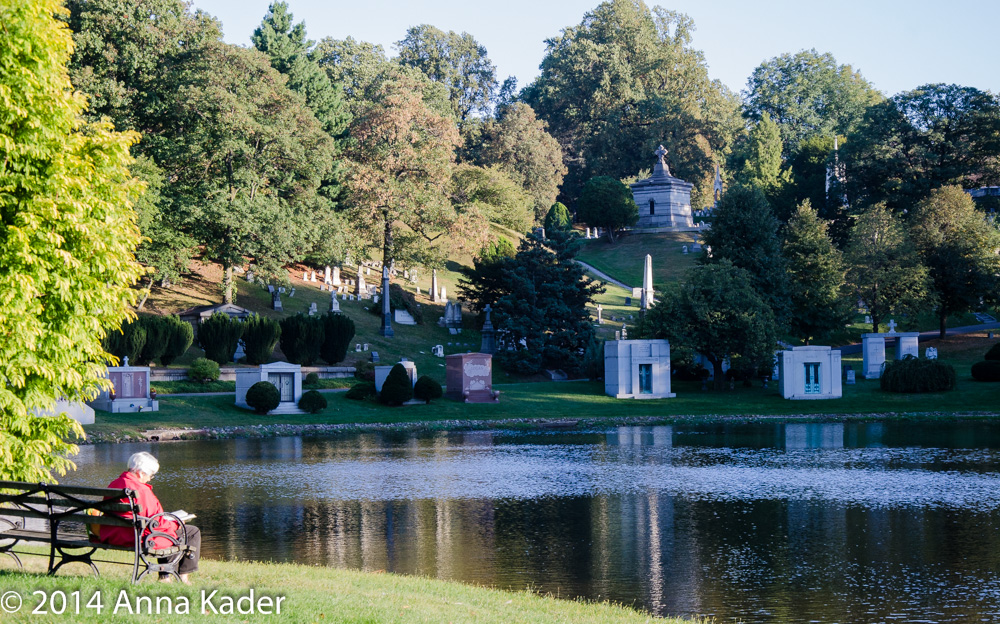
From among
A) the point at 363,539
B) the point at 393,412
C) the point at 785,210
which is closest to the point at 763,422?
the point at 393,412

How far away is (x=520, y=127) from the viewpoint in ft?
337

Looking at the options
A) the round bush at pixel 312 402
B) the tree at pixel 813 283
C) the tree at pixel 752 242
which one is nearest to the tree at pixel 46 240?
the round bush at pixel 312 402

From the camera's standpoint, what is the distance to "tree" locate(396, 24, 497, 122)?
126 m

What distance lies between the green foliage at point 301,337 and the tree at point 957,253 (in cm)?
3797

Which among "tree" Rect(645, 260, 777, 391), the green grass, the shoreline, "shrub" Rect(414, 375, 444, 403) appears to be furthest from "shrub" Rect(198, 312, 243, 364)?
the green grass

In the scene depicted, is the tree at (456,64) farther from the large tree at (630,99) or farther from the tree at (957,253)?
the tree at (957,253)

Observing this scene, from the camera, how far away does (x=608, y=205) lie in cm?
9719

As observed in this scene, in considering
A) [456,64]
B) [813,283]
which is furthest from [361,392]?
[456,64]

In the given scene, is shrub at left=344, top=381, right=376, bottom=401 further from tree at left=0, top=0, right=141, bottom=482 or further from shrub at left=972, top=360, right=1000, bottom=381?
tree at left=0, top=0, right=141, bottom=482

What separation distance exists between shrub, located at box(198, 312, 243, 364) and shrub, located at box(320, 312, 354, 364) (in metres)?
5.07

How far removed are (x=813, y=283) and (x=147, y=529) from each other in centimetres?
5342

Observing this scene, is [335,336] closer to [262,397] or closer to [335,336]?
[335,336]

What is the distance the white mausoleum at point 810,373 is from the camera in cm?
4881

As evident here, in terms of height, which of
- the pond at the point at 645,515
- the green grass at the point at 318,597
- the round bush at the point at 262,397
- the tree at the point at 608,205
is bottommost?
the pond at the point at 645,515
